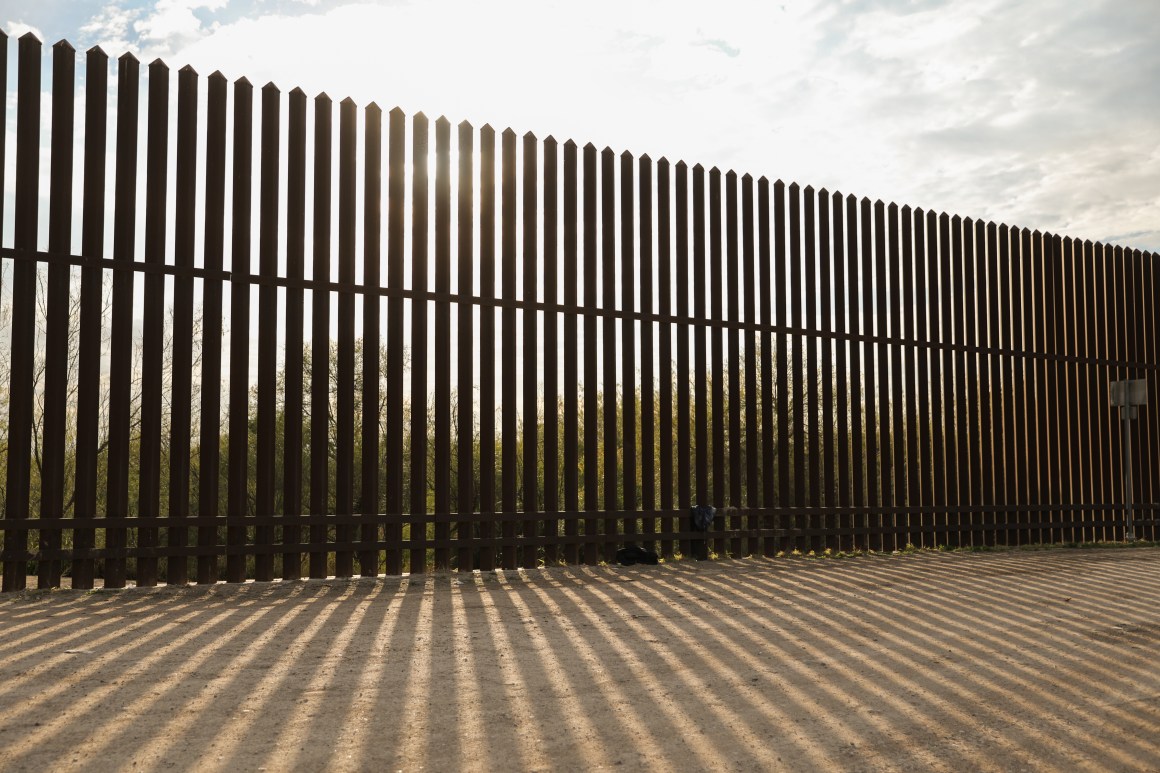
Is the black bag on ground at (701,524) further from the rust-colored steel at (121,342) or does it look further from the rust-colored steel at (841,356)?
the rust-colored steel at (121,342)

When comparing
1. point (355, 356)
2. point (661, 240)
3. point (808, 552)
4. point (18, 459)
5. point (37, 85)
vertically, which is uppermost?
point (37, 85)

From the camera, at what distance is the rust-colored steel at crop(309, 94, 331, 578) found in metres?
7.13

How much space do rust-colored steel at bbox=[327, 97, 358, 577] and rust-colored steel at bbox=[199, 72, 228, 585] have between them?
14.9 inches

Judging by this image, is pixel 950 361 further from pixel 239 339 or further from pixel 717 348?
pixel 239 339

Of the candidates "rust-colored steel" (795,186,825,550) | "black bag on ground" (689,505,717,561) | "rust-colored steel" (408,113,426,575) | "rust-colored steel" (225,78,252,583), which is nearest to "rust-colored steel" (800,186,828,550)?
"rust-colored steel" (795,186,825,550)

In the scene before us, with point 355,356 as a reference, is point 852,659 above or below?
below

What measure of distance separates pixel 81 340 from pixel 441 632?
3437 millimetres

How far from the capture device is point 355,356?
749 centimetres

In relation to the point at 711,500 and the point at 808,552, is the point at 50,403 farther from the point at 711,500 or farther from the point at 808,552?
the point at 808,552

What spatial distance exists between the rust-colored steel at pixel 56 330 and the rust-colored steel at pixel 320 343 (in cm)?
165

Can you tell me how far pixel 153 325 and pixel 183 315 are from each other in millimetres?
210

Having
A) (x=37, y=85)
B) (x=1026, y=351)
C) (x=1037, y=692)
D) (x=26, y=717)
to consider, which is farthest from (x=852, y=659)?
(x=1026, y=351)

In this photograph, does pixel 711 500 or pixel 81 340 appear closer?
pixel 81 340

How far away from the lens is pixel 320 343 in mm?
7246
